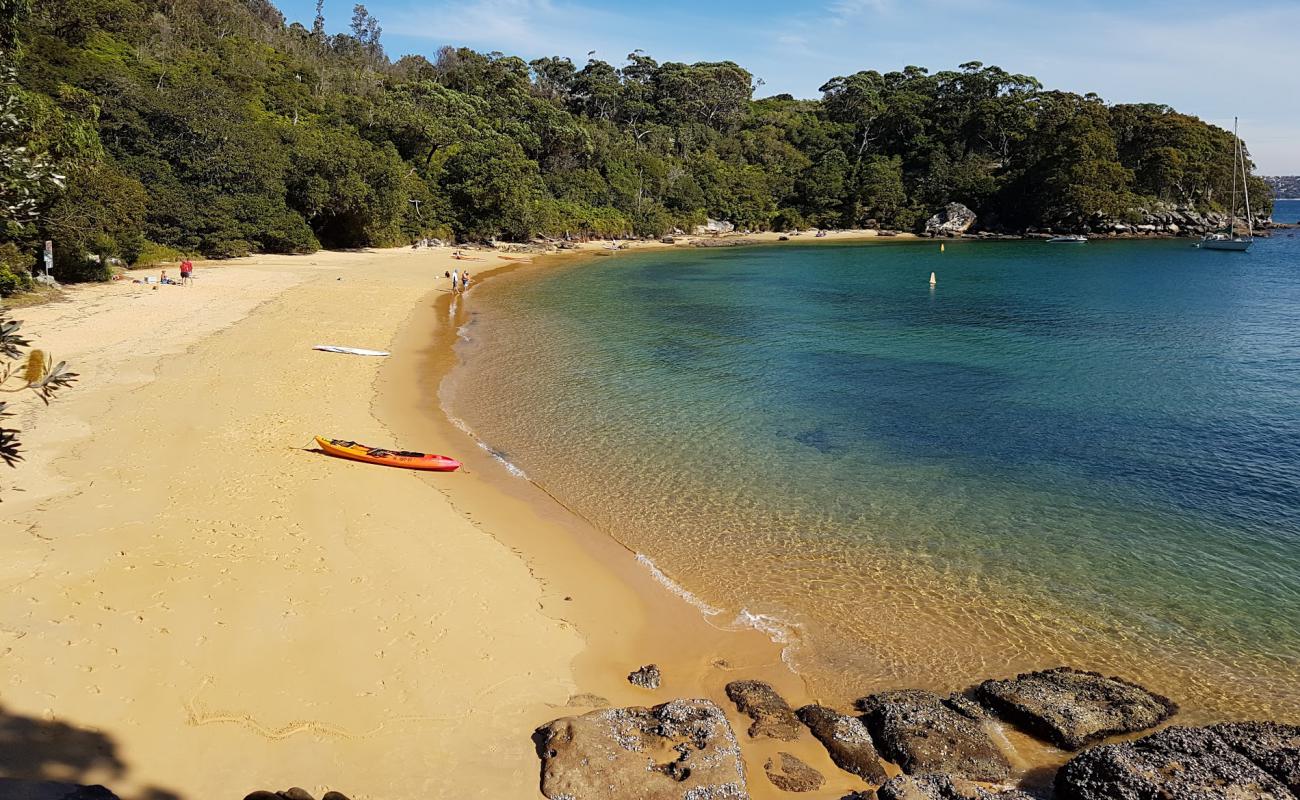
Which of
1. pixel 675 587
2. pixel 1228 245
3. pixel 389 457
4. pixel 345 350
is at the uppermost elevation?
pixel 1228 245

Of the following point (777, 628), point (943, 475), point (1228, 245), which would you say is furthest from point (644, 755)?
point (1228, 245)

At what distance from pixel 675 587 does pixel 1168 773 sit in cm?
686

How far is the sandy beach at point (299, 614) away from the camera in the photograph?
24.9 ft

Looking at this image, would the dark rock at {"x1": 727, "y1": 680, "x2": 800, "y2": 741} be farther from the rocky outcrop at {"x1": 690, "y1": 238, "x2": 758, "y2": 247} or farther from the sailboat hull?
the sailboat hull

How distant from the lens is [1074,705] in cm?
891

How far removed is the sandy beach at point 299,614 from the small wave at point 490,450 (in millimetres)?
355

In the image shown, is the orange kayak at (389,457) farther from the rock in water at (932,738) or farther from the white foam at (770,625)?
the rock in water at (932,738)

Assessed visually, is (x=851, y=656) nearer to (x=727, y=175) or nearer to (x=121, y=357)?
(x=121, y=357)

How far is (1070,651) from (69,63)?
6176cm

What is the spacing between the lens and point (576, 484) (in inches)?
640

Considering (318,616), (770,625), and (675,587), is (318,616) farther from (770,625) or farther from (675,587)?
(770,625)

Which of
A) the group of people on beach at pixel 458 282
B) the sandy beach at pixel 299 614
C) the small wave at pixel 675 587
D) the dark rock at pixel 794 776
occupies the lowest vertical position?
the dark rock at pixel 794 776

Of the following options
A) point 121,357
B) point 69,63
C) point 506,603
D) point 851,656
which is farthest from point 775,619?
point 69,63

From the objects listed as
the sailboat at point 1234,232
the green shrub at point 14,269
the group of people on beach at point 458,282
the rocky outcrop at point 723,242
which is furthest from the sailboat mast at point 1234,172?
the green shrub at point 14,269
